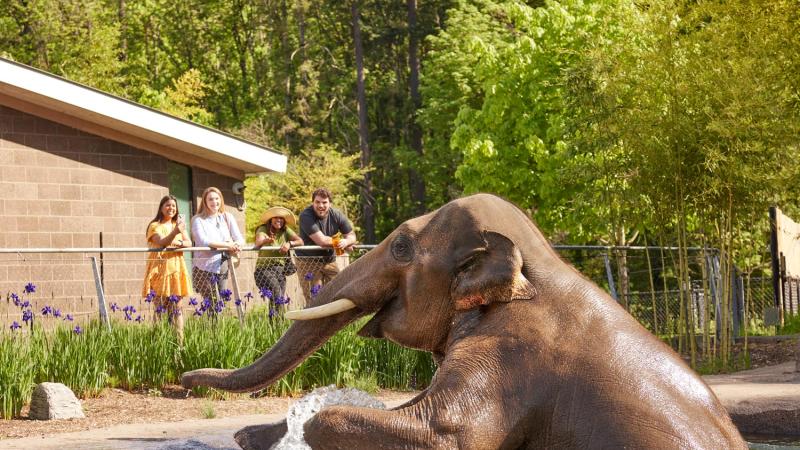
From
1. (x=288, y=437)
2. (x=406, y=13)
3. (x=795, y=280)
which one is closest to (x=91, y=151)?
(x=795, y=280)

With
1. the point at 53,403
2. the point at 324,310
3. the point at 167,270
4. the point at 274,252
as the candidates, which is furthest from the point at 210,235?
the point at 324,310

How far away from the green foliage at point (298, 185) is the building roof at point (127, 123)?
59.6ft

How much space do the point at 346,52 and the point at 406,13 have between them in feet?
15.0

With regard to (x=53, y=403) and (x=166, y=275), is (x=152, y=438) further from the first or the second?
(x=166, y=275)

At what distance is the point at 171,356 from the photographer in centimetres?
1099

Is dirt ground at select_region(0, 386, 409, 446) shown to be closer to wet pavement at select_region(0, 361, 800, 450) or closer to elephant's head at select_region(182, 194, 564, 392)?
wet pavement at select_region(0, 361, 800, 450)

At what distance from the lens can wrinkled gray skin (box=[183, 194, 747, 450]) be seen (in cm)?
285

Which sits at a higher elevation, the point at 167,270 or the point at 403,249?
the point at 167,270

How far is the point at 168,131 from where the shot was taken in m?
18.2

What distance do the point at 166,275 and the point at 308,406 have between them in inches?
284

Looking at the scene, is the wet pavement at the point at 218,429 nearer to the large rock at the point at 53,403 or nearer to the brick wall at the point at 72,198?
the large rock at the point at 53,403

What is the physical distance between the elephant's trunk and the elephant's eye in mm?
282

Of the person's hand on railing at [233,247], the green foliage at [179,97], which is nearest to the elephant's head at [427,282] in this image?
the person's hand on railing at [233,247]

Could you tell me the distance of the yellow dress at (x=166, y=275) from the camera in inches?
459
